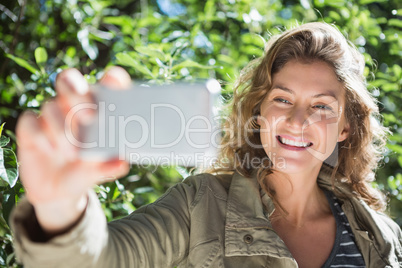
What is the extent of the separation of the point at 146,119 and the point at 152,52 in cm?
86

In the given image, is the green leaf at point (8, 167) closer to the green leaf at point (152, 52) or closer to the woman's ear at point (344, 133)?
the green leaf at point (152, 52)

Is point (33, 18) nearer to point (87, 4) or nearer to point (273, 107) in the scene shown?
point (87, 4)

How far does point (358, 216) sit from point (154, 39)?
3.66 ft

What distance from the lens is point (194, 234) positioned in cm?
128

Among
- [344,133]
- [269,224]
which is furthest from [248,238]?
[344,133]

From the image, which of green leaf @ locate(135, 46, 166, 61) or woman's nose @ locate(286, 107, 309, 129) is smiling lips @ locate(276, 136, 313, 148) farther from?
green leaf @ locate(135, 46, 166, 61)

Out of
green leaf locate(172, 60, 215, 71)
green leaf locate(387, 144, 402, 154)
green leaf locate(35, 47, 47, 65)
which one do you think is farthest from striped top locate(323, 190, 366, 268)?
green leaf locate(35, 47, 47, 65)

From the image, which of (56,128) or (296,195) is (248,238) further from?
(56,128)

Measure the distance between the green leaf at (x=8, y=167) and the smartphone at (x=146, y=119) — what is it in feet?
1.60

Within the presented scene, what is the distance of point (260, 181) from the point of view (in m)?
1.51

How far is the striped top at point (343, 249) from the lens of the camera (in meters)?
1.52

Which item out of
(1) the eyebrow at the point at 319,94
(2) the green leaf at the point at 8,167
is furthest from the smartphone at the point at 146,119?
(1) the eyebrow at the point at 319,94

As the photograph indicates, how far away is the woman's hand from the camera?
71 centimetres

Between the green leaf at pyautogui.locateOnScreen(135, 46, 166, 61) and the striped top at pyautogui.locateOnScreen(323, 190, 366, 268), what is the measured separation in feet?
2.73
